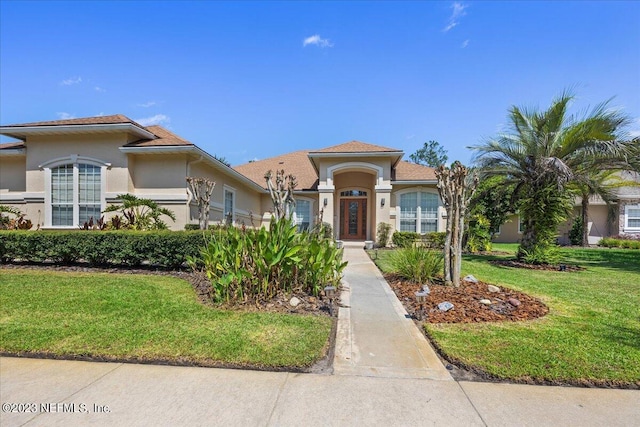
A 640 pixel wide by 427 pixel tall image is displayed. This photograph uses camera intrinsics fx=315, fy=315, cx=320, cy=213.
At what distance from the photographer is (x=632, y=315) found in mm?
5152

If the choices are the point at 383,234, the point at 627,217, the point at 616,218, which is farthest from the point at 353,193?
the point at 627,217

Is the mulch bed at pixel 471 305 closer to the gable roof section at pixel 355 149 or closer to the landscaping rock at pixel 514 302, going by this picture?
the landscaping rock at pixel 514 302

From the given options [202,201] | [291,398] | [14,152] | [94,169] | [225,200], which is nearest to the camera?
[291,398]

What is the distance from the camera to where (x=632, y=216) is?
71.1 feet

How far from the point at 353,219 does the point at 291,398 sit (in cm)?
1643

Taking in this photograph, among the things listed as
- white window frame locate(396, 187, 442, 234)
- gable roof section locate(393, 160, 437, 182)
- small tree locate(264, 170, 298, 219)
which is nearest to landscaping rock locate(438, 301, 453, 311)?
small tree locate(264, 170, 298, 219)

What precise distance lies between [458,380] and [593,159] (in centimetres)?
1099

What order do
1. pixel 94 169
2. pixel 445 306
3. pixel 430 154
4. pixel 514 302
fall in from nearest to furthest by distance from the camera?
pixel 445 306
pixel 514 302
pixel 94 169
pixel 430 154

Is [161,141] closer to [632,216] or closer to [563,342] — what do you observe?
[563,342]

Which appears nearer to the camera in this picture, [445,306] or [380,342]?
[380,342]

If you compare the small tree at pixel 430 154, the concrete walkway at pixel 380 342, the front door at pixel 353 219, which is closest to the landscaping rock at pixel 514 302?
the concrete walkway at pixel 380 342

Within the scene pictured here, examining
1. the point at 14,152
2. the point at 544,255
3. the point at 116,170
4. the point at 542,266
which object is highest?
the point at 14,152

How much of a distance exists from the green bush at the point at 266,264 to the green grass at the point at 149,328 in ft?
1.84

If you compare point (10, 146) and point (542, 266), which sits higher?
point (10, 146)
